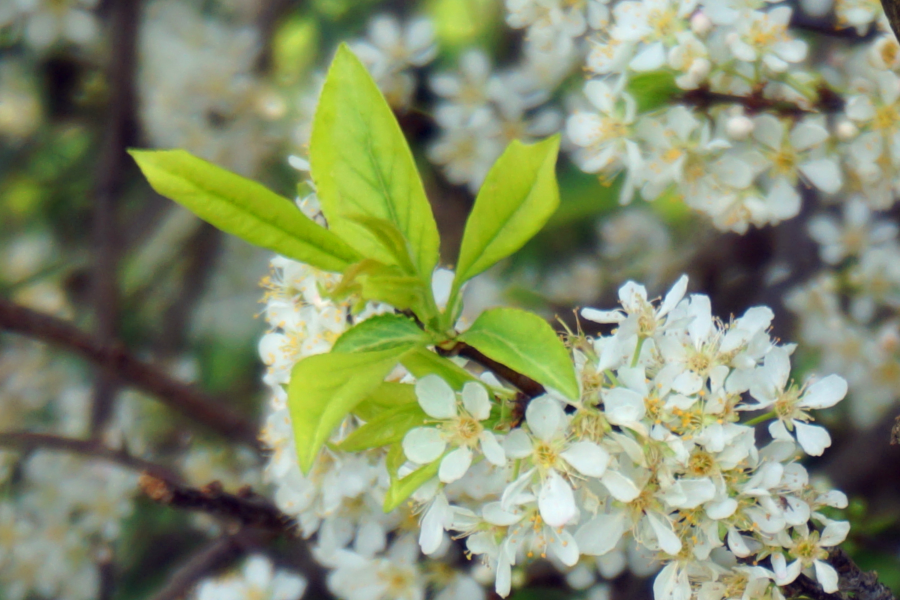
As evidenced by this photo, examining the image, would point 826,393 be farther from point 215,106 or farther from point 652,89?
point 215,106

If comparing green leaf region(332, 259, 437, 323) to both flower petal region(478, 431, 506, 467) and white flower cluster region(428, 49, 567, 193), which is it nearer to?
flower petal region(478, 431, 506, 467)

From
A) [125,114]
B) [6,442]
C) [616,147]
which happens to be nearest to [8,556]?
[6,442]

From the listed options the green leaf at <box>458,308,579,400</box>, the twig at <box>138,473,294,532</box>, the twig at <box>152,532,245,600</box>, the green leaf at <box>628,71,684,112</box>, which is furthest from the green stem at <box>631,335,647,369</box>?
the twig at <box>152,532,245,600</box>

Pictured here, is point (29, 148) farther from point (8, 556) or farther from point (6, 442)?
point (6, 442)

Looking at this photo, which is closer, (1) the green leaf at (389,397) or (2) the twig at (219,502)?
(1) the green leaf at (389,397)

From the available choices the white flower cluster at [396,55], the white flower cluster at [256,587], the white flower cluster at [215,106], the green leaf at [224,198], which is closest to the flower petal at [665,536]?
the green leaf at [224,198]

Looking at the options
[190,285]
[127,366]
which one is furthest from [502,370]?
[190,285]

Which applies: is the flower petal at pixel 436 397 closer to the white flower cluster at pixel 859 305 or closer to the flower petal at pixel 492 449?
the flower petal at pixel 492 449
